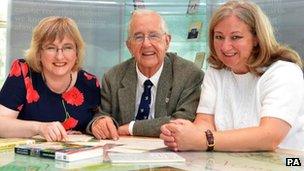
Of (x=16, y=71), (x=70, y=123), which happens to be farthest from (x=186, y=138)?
(x=16, y=71)

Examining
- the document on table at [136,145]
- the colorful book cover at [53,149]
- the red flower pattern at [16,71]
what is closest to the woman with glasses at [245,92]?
the document on table at [136,145]

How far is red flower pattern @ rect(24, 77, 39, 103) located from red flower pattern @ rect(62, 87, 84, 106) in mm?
142

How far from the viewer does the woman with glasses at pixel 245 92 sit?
5.08 ft

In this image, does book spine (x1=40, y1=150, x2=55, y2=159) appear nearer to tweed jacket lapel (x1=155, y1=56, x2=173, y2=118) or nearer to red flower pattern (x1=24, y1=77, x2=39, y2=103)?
red flower pattern (x1=24, y1=77, x2=39, y2=103)

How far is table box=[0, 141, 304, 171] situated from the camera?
1252 millimetres

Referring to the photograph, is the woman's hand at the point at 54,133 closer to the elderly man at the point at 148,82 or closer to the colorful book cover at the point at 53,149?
the colorful book cover at the point at 53,149

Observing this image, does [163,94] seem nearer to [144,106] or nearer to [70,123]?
[144,106]

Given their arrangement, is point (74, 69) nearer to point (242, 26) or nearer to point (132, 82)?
point (132, 82)

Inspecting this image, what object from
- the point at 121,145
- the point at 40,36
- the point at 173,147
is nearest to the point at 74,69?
the point at 40,36

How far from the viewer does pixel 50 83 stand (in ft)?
7.16

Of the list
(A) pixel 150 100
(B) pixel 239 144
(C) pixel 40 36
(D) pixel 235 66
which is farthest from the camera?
(A) pixel 150 100

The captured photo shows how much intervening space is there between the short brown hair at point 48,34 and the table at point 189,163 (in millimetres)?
736

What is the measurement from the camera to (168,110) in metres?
2.23

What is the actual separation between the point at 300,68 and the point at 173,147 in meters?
0.72
